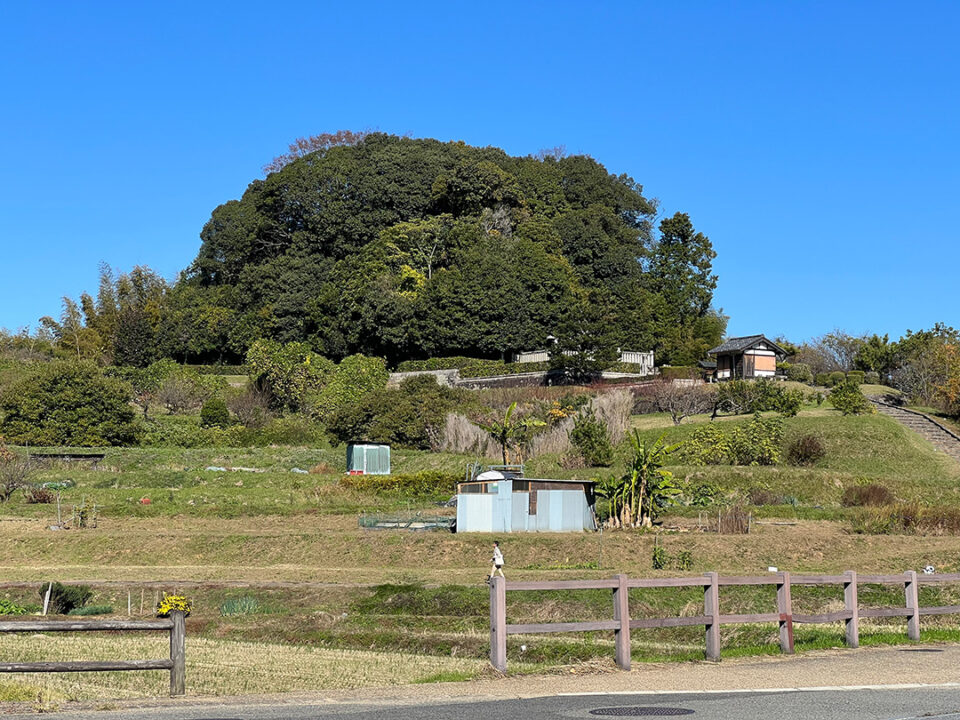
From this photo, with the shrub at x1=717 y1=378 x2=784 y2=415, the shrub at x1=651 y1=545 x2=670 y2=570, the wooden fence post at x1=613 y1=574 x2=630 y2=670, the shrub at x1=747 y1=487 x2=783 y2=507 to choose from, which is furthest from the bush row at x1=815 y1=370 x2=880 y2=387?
the wooden fence post at x1=613 y1=574 x2=630 y2=670

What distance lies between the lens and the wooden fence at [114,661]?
13.2 m

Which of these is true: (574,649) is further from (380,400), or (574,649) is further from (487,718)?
(380,400)

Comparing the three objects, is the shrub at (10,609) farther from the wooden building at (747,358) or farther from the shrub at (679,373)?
the wooden building at (747,358)

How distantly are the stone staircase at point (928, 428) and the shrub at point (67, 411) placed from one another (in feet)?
137

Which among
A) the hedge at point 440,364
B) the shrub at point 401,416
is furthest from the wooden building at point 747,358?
the shrub at point 401,416

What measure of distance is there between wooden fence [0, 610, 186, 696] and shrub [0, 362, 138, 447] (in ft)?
166

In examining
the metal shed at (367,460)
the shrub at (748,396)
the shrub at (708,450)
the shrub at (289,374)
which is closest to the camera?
the shrub at (708,450)

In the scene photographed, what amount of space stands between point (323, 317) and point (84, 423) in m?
27.4

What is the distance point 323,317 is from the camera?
87.8m

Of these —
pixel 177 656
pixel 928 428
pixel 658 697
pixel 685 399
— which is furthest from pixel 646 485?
pixel 928 428

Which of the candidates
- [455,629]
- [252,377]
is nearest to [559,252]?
[252,377]

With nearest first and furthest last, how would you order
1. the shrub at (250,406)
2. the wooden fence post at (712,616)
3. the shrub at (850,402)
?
the wooden fence post at (712,616) → the shrub at (850,402) → the shrub at (250,406)

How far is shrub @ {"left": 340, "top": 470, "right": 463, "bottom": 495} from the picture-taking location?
4659cm

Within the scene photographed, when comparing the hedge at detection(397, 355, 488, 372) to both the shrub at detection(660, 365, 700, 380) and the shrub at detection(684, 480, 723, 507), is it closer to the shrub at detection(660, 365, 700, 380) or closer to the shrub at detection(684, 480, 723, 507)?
the shrub at detection(660, 365, 700, 380)
